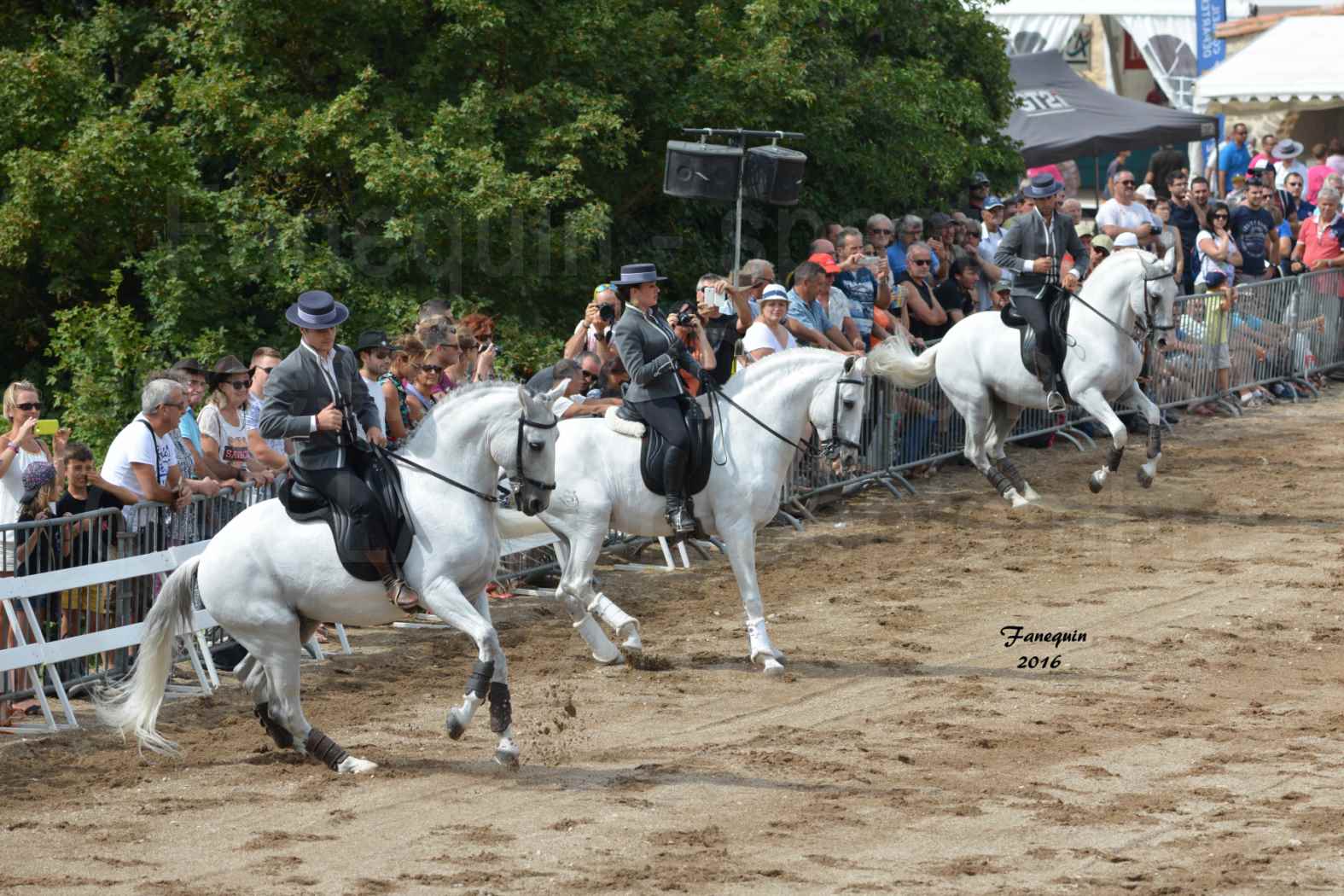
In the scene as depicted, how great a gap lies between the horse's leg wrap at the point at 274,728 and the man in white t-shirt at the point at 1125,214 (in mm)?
13901

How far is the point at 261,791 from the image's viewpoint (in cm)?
958

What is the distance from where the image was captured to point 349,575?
9.77m

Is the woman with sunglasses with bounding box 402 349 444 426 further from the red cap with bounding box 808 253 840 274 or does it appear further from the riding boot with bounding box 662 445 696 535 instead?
the red cap with bounding box 808 253 840 274

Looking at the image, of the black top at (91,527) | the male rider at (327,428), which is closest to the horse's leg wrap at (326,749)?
the male rider at (327,428)

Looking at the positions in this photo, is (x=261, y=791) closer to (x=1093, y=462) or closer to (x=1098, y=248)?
(x=1093, y=462)

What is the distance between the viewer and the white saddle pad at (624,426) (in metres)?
12.4

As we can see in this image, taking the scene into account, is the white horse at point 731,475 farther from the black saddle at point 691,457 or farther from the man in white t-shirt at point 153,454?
the man in white t-shirt at point 153,454

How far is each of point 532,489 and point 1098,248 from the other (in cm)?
1269

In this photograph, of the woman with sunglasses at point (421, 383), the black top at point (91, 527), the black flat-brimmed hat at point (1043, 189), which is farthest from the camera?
the black flat-brimmed hat at point (1043, 189)

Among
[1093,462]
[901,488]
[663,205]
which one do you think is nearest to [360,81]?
[663,205]

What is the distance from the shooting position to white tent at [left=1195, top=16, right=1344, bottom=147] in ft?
98.9

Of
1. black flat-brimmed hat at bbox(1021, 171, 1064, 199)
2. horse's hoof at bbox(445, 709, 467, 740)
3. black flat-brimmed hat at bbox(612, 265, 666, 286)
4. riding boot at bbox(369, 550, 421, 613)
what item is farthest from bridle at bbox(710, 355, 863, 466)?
black flat-brimmed hat at bbox(1021, 171, 1064, 199)

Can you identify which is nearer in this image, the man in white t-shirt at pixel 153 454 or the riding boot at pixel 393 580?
the riding boot at pixel 393 580

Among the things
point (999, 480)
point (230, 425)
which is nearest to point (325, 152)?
point (230, 425)
